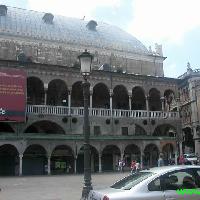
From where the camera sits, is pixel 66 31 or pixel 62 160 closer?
pixel 62 160

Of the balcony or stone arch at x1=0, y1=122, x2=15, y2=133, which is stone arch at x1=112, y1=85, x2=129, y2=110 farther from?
stone arch at x1=0, y1=122, x2=15, y2=133

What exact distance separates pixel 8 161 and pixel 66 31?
61.6ft

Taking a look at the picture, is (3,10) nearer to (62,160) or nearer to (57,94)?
(57,94)

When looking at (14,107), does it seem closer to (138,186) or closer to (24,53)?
(24,53)

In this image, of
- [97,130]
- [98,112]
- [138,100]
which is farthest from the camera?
[138,100]

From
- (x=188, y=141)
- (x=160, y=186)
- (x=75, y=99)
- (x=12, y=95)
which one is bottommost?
(x=160, y=186)

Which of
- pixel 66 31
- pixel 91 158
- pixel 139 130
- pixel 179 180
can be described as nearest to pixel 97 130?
pixel 91 158

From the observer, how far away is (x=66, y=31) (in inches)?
1865

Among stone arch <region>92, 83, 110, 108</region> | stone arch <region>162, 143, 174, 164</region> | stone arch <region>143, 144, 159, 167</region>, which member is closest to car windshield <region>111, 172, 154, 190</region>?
stone arch <region>143, 144, 159, 167</region>

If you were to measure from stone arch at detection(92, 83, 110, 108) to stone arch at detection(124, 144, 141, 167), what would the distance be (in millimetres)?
6200

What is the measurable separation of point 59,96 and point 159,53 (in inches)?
659

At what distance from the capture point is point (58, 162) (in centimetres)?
3706

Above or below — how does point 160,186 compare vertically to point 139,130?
below

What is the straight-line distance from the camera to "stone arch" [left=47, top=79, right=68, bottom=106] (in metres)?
41.3
